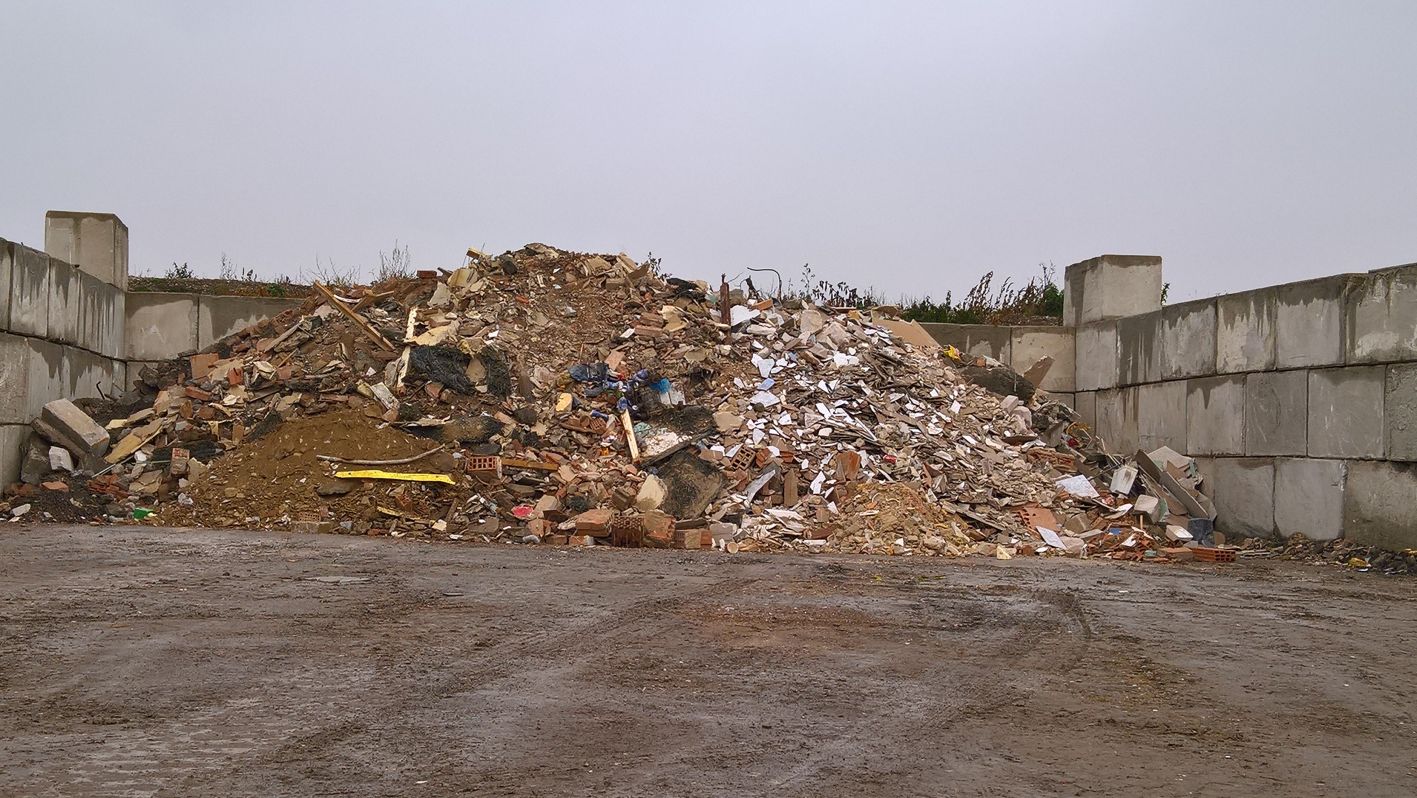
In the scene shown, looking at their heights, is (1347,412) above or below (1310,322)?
below

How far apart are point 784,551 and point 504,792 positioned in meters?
7.39

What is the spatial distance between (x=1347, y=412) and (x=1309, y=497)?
101 centimetres

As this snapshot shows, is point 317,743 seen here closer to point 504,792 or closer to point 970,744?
point 504,792

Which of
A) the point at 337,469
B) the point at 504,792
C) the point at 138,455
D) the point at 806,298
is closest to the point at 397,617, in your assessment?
the point at 504,792

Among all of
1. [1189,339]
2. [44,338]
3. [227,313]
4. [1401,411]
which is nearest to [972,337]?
[1189,339]

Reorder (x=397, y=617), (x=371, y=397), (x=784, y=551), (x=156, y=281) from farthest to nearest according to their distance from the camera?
(x=156, y=281), (x=371, y=397), (x=784, y=551), (x=397, y=617)

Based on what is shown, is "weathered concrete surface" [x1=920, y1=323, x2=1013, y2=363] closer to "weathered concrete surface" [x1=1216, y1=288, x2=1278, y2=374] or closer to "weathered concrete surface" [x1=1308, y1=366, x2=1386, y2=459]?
"weathered concrete surface" [x1=1216, y1=288, x2=1278, y2=374]

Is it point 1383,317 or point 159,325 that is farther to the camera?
point 159,325

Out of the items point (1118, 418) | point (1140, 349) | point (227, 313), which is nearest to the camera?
point (1140, 349)

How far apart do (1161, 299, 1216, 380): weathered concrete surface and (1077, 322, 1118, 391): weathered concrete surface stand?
1.36m

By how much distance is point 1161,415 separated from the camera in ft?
46.0

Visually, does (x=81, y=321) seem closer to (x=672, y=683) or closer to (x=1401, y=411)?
(x=672, y=683)

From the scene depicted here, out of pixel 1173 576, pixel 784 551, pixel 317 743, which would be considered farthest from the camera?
pixel 784 551

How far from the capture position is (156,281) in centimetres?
1895
